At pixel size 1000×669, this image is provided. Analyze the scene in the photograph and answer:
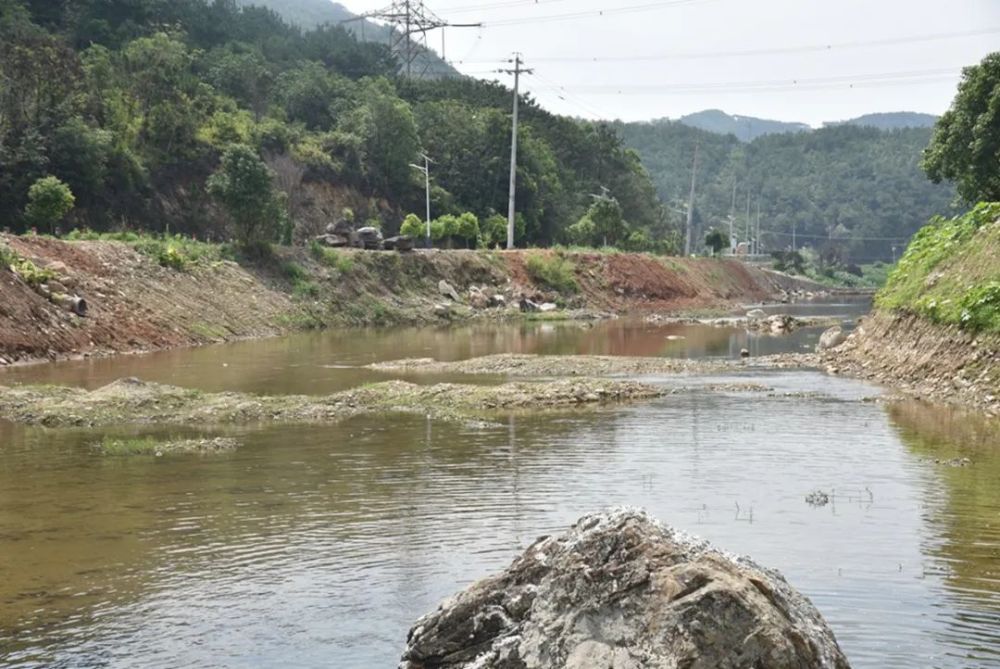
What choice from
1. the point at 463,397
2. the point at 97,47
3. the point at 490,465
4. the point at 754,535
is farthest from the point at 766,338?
the point at 97,47

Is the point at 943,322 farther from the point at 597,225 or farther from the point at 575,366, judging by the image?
the point at 597,225

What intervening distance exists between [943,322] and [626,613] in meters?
25.0

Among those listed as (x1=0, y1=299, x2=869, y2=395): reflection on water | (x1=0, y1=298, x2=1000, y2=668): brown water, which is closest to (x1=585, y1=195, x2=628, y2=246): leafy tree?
(x1=0, y1=299, x2=869, y2=395): reflection on water

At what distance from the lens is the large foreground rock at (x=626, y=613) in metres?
7.18

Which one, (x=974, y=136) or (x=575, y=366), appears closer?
(x=575, y=366)

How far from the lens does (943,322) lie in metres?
30.1

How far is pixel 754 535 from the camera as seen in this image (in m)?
14.4

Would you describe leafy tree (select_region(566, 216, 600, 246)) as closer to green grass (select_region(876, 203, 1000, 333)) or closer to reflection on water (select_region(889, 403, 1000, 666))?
green grass (select_region(876, 203, 1000, 333))

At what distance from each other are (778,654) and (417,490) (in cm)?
1057

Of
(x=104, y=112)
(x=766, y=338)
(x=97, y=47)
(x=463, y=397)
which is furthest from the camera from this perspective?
(x=97, y=47)

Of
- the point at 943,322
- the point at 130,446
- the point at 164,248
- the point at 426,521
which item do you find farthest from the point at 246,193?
the point at 426,521

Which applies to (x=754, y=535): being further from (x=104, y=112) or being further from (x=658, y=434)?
(x=104, y=112)

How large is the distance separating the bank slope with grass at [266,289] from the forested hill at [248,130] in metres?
5.75

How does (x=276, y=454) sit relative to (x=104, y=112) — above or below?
below
